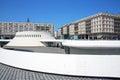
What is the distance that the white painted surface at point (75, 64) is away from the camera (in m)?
9.84

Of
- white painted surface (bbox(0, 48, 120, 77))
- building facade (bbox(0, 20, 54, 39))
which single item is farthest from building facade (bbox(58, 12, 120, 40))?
white painted surface (bbox(0, 48, 120, 77))

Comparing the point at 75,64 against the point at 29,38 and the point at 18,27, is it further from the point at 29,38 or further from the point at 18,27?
the point at 18,27

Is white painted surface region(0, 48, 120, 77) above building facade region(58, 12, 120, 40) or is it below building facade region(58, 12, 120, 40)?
below

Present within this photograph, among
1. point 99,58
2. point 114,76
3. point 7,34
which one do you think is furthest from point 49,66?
point 7,34

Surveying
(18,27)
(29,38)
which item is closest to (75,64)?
(29,38)

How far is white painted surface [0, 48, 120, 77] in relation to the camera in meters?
9.84

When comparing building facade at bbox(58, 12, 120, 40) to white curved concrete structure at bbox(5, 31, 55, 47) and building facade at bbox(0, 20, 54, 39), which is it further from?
building facade at bbox(0, 20, 54, 39)

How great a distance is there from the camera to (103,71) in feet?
32.5

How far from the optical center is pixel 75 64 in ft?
33.8

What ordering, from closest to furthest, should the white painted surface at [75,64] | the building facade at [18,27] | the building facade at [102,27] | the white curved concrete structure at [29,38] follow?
the white painted surface at [75,64], the white curved concrete structure at [29,38], the building facade at [102,27], the building facade at [18,27]

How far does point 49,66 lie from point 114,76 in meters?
4.31

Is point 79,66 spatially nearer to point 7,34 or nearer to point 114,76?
point 114,76

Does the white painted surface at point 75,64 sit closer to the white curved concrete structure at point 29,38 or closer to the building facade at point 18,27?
the white curved concrete structure at point 29,38

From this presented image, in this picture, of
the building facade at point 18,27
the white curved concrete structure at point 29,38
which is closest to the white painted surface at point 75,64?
the white curved concrete structure at point 29,38
